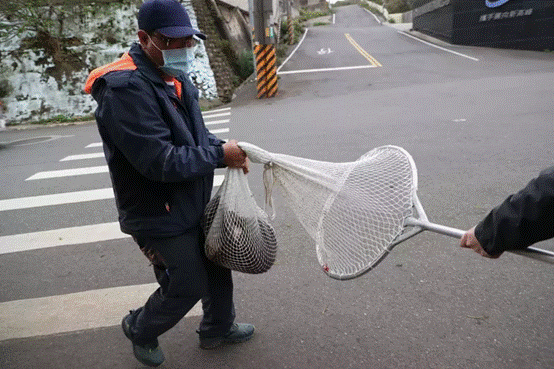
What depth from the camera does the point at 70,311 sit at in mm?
3238

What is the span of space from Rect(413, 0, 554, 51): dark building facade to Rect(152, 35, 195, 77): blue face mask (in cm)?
2020

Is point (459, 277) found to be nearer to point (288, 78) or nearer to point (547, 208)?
point (547, 208)

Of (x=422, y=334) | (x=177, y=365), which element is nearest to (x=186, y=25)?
(x=177, y=365)

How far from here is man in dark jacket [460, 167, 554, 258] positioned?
1563mm

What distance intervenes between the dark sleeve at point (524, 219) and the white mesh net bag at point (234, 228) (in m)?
1.08

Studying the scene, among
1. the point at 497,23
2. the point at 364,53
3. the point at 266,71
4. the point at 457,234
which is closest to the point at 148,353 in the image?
the point at 457,234

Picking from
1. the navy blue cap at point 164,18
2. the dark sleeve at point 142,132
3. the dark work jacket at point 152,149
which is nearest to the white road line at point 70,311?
the dark work jacket at point 152,149

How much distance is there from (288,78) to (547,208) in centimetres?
1633

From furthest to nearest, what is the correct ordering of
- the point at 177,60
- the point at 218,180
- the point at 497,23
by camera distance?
the point at 497,23, the point at 218,180, the point at 177,60

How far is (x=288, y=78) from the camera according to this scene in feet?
57.0

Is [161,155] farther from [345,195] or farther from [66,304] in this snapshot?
[66,304]

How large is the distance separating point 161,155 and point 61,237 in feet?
10.4

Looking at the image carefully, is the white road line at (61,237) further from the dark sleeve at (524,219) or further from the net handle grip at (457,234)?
the dark sleeve at (524,219)

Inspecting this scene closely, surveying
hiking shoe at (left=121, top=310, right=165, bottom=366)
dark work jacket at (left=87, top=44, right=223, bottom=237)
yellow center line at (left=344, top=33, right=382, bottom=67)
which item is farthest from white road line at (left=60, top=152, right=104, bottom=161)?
yellow center line at (left=344, top=33, right=382, bottom=67)
